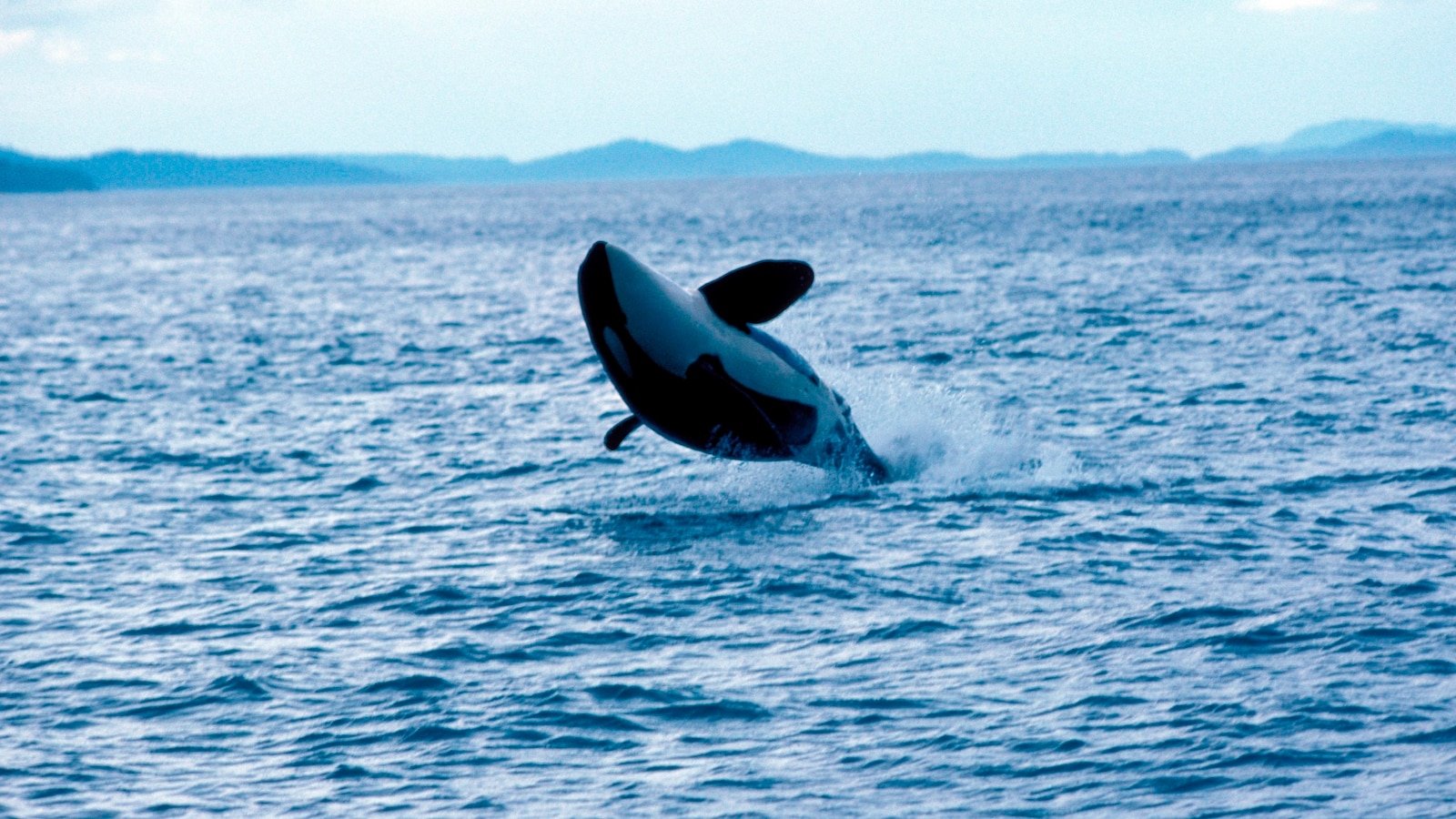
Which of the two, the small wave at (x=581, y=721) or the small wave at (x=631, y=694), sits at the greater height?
the small wave at (x=631, y=694)

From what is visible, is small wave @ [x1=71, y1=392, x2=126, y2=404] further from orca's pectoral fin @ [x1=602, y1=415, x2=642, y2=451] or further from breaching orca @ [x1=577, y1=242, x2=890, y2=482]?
breaching orca @ [x1=577, y1=242, x2=890, y2=482]

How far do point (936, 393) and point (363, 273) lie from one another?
56821 mm

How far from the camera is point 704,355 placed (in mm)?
16922

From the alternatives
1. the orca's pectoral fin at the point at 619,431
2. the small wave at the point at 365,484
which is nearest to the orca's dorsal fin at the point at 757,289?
the orca's pectoral fin at the point at 619,431

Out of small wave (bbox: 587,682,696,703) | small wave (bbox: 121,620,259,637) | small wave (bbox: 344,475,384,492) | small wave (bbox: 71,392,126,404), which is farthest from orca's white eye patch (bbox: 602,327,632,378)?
small wave (bbox: 71,392,126,404)

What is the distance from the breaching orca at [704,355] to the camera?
1658 centimetres

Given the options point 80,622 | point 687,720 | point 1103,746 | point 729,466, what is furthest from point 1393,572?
point 80,622

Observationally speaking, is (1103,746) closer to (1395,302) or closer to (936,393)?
(936,393)

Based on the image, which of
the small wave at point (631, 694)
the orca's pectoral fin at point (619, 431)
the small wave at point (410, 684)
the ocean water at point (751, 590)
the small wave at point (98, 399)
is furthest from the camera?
the small wave at point (98, 399)

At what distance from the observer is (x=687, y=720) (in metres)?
12.2

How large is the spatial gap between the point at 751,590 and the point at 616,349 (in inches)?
113

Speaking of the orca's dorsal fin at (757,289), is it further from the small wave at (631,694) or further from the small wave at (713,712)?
the small wave at (713,712)

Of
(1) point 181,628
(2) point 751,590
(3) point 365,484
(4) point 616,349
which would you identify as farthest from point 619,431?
(3) point 365,484

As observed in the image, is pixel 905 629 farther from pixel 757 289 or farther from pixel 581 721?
pixel 757 289
